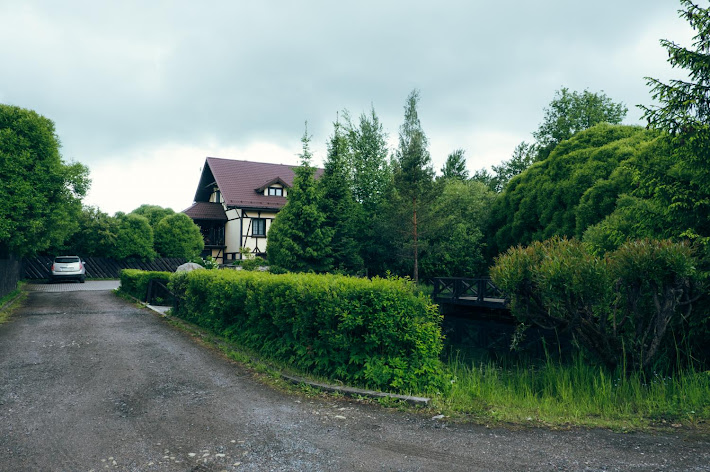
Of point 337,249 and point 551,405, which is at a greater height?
point 337,249

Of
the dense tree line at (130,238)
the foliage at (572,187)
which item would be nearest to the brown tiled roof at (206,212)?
the dense tree line at (130,238)

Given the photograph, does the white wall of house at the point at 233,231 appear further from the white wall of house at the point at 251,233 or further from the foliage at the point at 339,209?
the foliage at the point at 339,209

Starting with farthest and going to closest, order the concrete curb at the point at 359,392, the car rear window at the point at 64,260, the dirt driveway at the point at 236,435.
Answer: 1. the car rear window at the point at 64,260
2. the concrete curb at the point at 359,392
3. the dirt driveway at the point at 236,435

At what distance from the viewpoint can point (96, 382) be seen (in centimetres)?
735

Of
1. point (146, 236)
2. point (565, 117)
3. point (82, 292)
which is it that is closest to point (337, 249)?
point (82, 292)

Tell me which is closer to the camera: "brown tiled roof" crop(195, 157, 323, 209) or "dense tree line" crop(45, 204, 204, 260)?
"dense tree line" crop(45, 204, 204, 260)

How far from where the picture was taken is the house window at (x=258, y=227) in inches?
1532

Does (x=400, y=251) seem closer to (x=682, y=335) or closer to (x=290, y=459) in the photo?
(x=682, y=335)

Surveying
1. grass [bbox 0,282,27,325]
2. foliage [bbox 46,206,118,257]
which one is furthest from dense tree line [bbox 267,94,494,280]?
→ foliage [bbox 46,206,118,257]

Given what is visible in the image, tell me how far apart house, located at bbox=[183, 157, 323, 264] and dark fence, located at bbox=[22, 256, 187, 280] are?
4.44 m

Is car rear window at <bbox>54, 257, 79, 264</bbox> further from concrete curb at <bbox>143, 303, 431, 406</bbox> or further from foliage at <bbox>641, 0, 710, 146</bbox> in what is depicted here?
foliage at <bbox>641, 0, 710, 146</bbox>

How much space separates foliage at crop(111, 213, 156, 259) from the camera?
1398 inches

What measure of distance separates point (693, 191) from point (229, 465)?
907 cm

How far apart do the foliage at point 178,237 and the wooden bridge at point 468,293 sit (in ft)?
77.7
